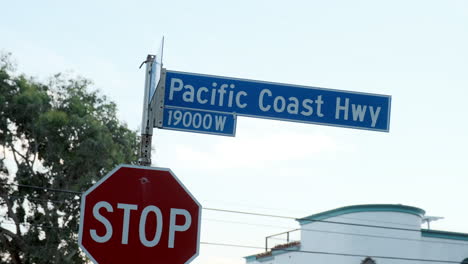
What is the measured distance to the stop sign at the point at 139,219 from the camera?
232 inches

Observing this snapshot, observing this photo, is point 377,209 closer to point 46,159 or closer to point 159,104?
point 46,159

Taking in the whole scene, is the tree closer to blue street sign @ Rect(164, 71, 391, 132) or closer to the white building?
the white building

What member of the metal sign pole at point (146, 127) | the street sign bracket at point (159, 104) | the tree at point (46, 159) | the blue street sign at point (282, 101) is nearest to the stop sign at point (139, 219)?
the metal sign pole at point (146, 127)

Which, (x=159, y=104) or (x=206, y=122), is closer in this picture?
(x=159, y=104)

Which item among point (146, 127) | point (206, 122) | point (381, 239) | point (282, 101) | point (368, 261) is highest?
point (282, 101)

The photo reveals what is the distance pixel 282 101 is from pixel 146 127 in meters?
1.35

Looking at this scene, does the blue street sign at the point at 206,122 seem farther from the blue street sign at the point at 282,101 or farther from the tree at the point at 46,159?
the tree at the point at 46,159

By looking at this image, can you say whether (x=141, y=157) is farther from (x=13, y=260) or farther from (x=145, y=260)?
(x=13, y=260)

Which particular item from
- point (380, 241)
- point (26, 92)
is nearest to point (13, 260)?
point (26, 92)

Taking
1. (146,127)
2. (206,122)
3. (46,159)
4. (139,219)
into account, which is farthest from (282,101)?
(46,159)

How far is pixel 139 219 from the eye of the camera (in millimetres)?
6000

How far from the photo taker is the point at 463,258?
34438 mm

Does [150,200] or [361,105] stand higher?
[361,105]

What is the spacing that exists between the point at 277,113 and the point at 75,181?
2606cm
